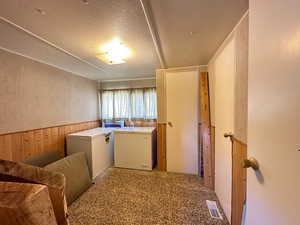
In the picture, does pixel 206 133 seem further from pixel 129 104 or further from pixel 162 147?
pixel 129 104

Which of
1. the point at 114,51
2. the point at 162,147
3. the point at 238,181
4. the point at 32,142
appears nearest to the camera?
the point at 238,181

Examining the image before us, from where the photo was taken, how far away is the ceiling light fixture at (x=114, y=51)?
5.74 feet

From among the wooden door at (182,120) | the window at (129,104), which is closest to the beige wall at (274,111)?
the wooden door at (182,120)

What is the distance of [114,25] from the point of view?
1.35 m

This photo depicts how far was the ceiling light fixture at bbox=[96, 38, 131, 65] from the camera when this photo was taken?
68.9 inches

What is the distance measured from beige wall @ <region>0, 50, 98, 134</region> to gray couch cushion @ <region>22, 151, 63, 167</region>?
480 millimetres

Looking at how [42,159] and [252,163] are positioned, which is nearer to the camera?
[252,163]

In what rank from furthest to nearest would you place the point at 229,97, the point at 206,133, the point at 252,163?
the point at 206,133 → the point at 229,97 → the point at 252,163

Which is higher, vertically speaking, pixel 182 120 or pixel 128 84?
pixel 128 84

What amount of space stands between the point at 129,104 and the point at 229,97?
2.66 metres

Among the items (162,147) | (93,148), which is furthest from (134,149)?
(93,148)

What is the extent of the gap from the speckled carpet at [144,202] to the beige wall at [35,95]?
1.43m

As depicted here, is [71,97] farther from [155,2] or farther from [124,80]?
[155,2]

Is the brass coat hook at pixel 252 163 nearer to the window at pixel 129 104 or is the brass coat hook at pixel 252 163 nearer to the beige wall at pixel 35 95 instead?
the beige wall at pixel 35 95
